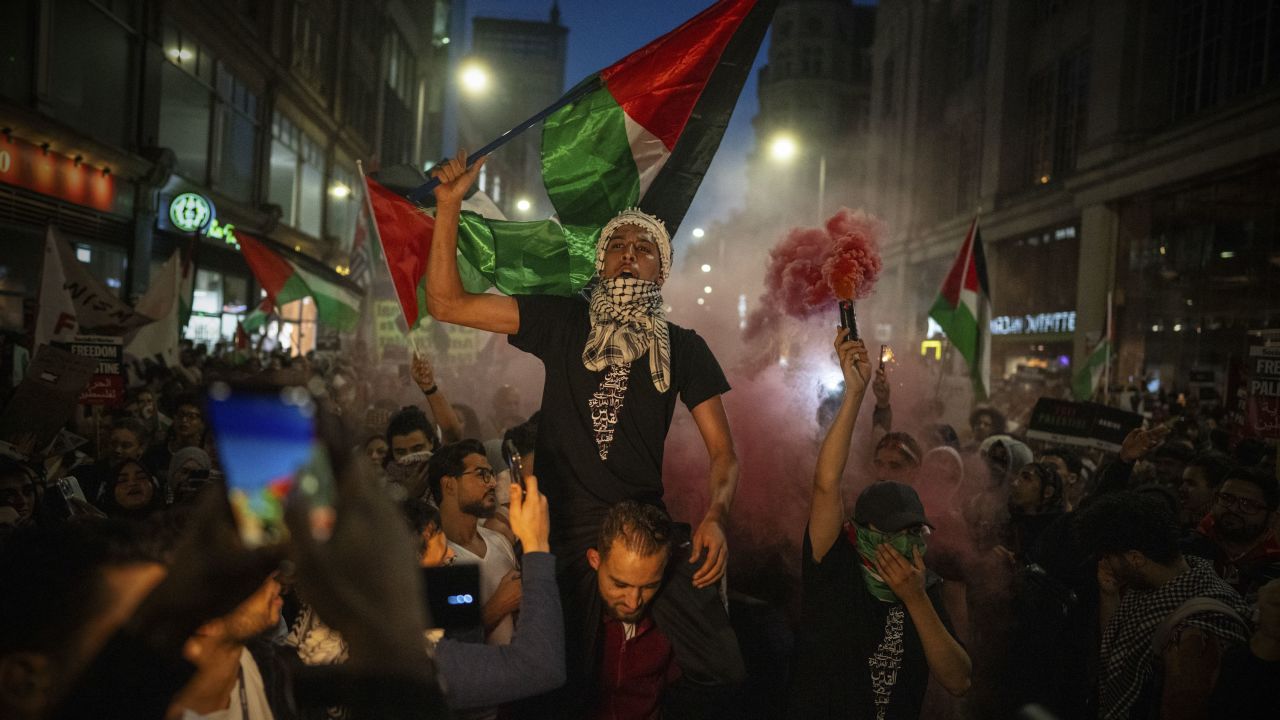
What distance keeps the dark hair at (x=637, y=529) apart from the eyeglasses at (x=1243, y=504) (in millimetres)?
3250

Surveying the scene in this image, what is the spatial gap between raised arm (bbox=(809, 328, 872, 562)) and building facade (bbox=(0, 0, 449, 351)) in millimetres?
5392

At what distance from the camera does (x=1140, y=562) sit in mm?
3516

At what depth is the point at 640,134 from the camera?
4430mm

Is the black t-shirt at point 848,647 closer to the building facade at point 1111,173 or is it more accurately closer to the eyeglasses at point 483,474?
the eyeglasses at point 483,474

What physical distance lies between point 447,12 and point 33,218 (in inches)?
1918

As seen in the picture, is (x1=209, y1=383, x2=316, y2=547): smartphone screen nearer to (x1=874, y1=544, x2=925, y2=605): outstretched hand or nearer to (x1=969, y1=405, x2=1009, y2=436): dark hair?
(x1=874, y1=544, x2=925, y2=605): outstretched hand

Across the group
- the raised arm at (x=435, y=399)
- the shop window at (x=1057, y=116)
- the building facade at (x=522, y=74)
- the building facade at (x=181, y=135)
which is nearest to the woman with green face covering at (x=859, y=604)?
the raised arm at (x=435, y=399)

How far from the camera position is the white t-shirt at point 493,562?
3.21 meters

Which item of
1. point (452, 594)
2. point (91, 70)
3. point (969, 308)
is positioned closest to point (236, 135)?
point (91, 70)

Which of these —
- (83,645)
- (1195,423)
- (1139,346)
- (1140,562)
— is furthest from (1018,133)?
(83,645)

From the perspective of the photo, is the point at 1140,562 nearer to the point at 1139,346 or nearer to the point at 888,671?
the point at 888,671

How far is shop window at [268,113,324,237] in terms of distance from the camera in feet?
91.4

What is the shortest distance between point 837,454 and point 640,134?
1.98m

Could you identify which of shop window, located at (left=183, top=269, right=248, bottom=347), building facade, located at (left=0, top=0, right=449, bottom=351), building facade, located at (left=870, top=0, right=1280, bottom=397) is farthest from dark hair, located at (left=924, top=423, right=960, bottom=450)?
shop window, located at (left=183, top=269, right=248, bottom=347)
